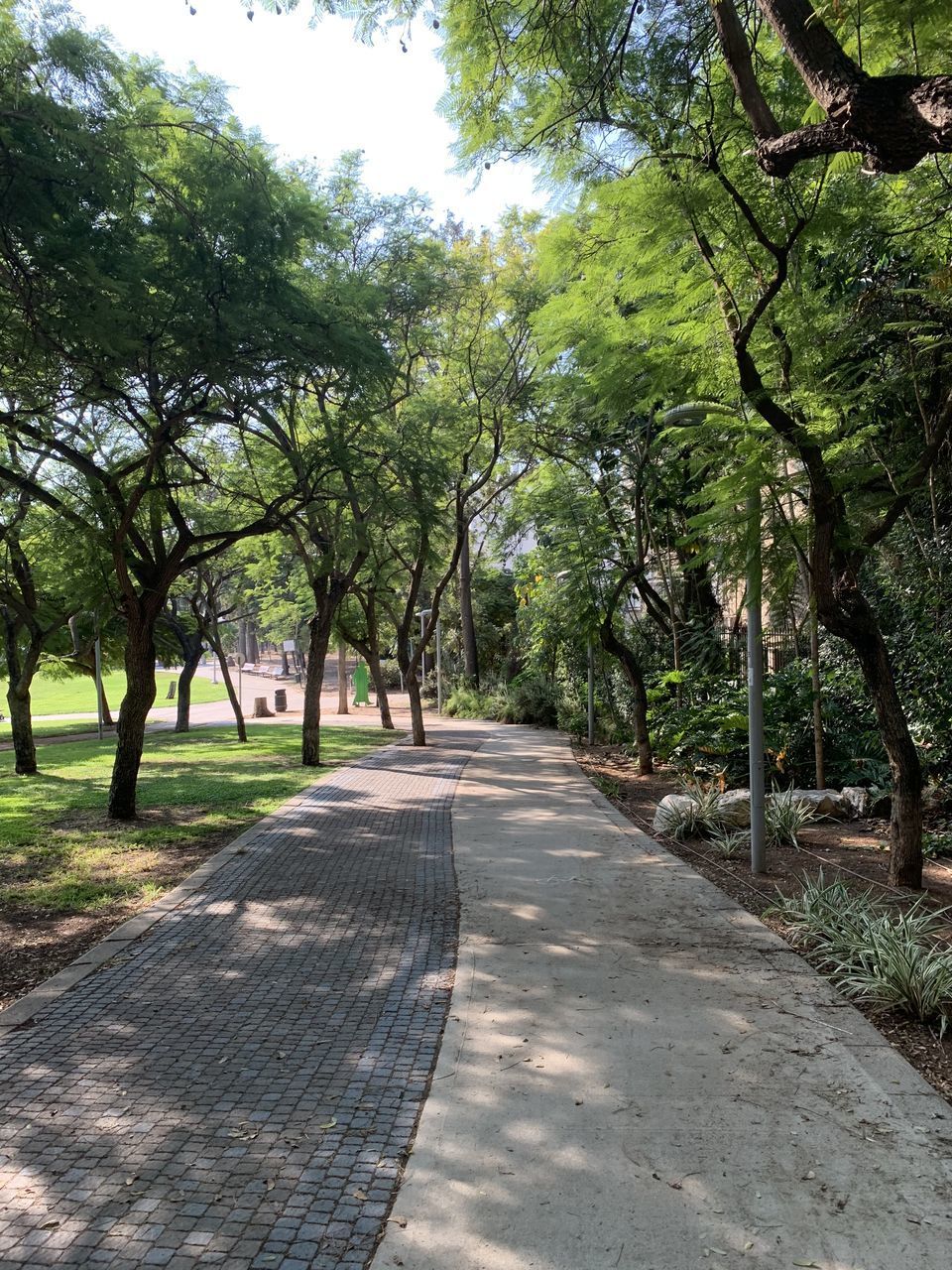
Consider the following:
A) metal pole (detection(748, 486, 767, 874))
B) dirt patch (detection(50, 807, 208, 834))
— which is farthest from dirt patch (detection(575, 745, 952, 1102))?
dirt patch (detection(50, 807, 208, 834))

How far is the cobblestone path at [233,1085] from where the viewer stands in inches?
108

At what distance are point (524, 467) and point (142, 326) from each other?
14.5 metres

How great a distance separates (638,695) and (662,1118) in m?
11.1

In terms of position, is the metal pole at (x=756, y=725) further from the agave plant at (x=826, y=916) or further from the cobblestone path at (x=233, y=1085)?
the cobblestone path at (x=233, y=1085)

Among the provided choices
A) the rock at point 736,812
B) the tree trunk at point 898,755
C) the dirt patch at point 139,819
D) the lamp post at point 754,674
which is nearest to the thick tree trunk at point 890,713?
the tree trunk at point 898,755

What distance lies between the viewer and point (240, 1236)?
270 cm

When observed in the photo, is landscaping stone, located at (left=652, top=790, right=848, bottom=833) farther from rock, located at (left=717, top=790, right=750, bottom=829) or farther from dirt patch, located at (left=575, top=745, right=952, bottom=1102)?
dirt patch, located at (left=575, top=745, right=952, bottom=1102)

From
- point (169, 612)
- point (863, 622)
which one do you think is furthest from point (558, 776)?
point (169, 612)

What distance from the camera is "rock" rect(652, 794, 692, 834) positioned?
8.91 metres

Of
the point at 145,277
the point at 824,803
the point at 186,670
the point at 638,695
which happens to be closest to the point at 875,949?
the point at 824,803

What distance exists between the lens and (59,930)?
6176 mm

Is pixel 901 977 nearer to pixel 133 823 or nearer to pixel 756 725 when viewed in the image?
pixel 756 725

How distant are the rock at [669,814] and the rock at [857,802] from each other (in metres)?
1.72

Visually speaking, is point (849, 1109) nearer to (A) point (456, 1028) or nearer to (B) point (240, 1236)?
(A) point (456, 1028)
